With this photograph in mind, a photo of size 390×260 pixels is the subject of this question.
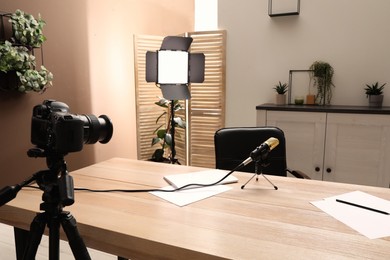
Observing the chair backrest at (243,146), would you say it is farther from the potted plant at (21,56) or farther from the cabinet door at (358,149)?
the potted plant at (21,56)

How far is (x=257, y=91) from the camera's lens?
306cm

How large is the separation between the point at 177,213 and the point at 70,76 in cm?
219

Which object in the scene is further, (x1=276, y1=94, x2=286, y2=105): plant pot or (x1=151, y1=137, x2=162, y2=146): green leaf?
(x1=151, y1=137, x2=162, y2=146): green leaf

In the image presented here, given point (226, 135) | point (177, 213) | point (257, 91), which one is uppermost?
point (257, 91)

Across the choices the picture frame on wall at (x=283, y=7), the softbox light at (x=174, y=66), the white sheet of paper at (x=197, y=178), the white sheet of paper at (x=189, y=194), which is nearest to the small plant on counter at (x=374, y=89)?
the picture frame on wall at (x=283, y=7)

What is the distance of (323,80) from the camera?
276cm

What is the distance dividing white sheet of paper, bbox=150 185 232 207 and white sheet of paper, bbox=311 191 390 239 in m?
0.35

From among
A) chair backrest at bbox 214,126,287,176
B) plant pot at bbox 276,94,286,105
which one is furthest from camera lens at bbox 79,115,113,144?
plant pot at bbox 276,94,286,105

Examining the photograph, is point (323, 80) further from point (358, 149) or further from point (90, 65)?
point (90, 65)

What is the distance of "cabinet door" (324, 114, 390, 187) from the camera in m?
2.34

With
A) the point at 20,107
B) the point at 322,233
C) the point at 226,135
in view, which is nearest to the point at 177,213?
the point at 322,233

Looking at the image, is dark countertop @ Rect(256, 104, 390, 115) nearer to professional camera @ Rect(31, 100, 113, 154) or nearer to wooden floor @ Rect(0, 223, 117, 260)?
wooden floor @ Rect(0, 223, 117, 260)

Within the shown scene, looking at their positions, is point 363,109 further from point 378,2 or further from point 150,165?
point 150,165

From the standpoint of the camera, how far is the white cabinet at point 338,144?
2.35m
